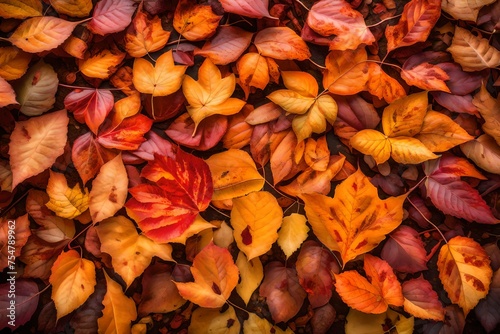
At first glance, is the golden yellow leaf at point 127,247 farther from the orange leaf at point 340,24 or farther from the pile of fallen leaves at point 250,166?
the orange leaf at point 340,24

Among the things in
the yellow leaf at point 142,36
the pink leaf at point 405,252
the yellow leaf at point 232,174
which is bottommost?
the pink leaf at point 405,252

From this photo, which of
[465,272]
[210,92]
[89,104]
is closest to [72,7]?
[89,104]

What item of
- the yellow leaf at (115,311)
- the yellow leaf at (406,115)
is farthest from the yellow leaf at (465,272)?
the yellow leaf at (115,311)

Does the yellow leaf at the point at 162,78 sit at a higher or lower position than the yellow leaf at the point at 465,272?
higher

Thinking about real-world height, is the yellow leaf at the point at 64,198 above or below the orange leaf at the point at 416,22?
below

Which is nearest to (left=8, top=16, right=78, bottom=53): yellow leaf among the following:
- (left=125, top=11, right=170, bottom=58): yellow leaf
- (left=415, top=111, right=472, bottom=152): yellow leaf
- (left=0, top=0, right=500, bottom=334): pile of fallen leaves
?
(left=0, top=0, right=500, bottom=334): pile of fallen leaves

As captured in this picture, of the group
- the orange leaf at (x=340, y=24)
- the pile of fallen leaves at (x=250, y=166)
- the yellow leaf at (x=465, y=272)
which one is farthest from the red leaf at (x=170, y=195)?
the yellow leaf at (x=465, y=272)

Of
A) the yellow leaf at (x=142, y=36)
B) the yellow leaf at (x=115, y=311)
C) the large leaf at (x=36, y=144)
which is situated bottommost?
the yellow leaf at (x=115, y=311)

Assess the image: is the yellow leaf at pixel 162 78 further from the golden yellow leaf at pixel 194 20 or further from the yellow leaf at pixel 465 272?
the yellow leaf at pixel 465 272
